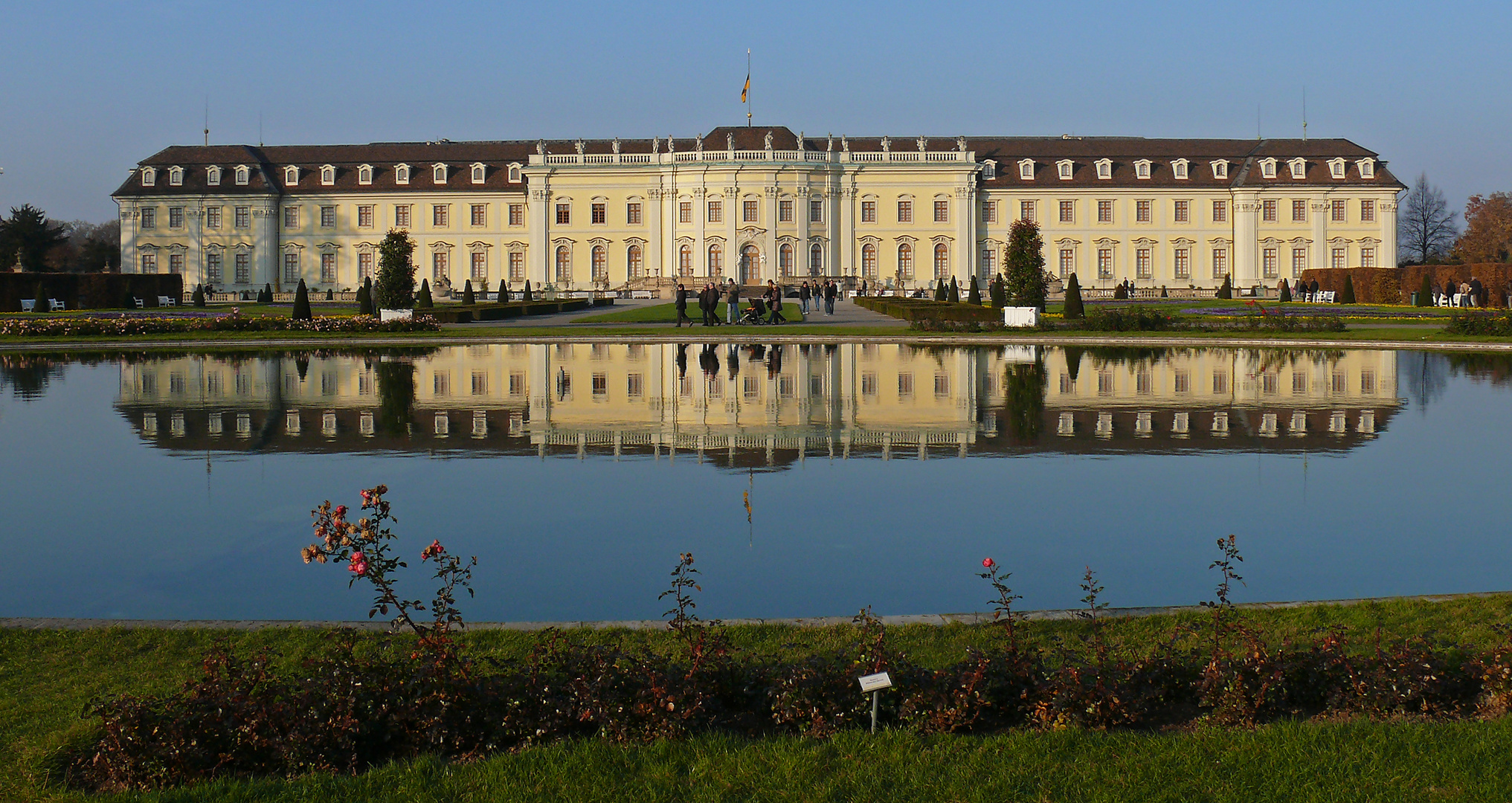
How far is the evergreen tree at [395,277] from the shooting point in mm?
37500

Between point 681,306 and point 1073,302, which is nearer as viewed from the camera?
point 681,306

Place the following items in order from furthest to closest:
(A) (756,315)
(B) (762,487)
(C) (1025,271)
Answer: (A) (756,315) → (C) (1025,271) → (B) (762,487)

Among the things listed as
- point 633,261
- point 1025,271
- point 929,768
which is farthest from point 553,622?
point 633,261

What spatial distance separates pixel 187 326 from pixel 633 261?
39.0m

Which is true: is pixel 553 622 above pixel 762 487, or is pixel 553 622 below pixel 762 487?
below

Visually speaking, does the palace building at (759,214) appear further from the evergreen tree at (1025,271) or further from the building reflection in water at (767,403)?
the building reflection in water at (767,403)

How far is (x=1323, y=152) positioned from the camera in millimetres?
67500

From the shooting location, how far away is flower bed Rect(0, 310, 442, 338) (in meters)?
30.0

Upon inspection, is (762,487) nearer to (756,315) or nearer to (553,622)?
(553,622)

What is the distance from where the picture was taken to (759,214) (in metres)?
66.8

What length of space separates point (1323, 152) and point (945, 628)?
6944cm

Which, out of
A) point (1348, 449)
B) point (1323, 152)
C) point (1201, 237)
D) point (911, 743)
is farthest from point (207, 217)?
point (911, 743)

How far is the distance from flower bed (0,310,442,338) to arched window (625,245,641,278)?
35986 mm

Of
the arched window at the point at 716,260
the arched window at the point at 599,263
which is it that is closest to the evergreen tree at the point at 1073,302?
the arched window at the point at 716,260
